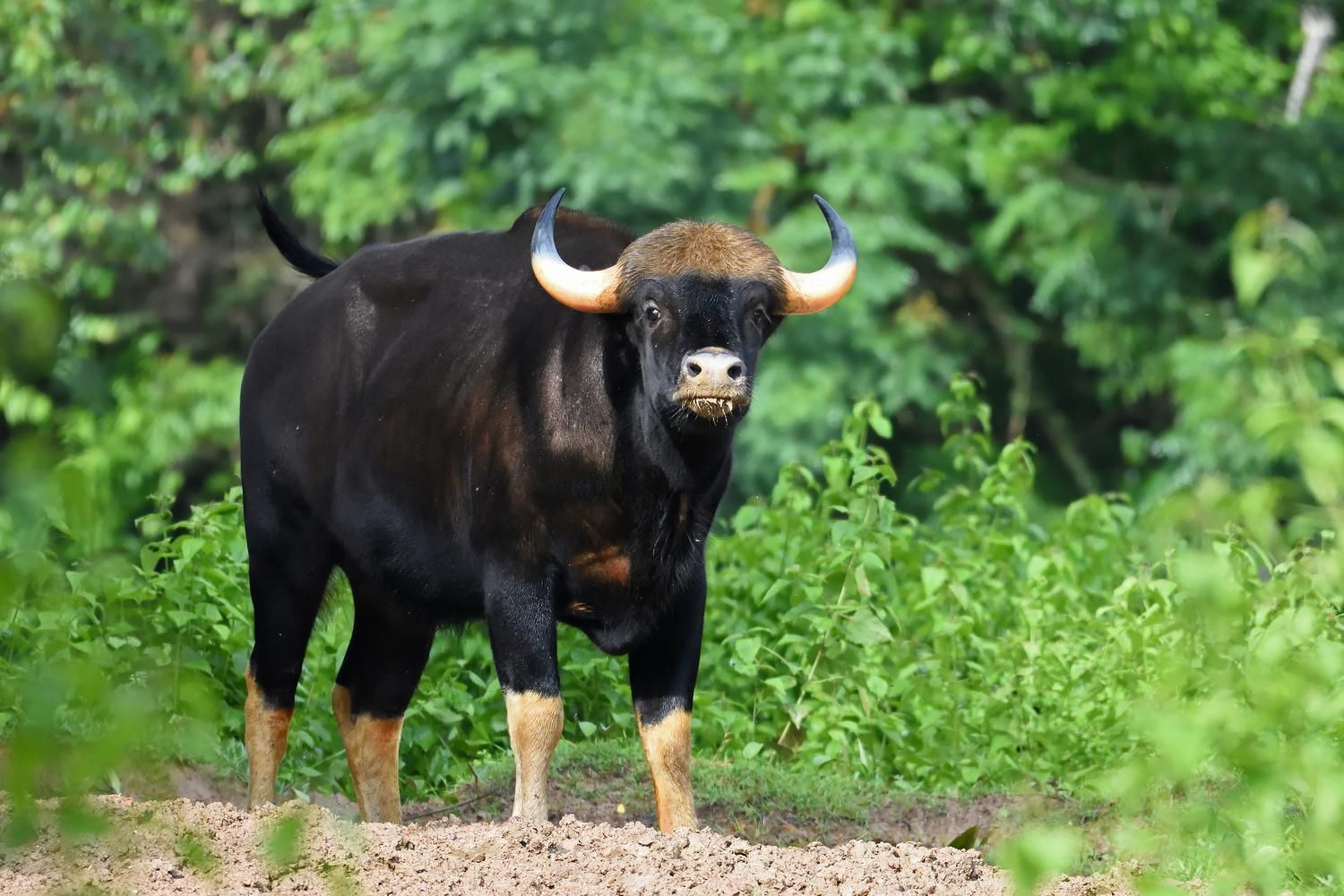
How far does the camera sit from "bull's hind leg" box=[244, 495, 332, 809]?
6672 mm

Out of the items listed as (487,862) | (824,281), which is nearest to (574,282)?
(824,281)

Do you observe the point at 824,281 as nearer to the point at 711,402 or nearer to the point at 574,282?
the point at 574,282

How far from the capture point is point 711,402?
17.8 ft

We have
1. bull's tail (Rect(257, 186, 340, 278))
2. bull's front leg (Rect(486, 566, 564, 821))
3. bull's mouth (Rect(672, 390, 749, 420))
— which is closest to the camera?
bull's mouth (Rect(672, 390, 749, 420))

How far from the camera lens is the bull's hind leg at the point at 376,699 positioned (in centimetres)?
668

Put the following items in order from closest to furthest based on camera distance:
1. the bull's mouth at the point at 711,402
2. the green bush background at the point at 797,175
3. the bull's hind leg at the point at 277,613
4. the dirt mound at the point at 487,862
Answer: the dirt mound at the point at 487,862 → the bull's mouth at the point at 711,402 → the bull's hind leg at the point at 277,613 → the green bush background at the point at 797,175

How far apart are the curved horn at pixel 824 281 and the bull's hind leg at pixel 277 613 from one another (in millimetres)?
1859

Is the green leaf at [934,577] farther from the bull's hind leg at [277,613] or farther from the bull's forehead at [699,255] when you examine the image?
the bull's hind leg at [277,613]

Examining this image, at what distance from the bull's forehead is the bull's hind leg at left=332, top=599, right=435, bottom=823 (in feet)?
5.12

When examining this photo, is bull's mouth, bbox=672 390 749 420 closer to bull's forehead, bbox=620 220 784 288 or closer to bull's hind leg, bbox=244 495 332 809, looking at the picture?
bull's forehead, bbox=620 220 784 288

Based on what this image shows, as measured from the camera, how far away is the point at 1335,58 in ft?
64.7

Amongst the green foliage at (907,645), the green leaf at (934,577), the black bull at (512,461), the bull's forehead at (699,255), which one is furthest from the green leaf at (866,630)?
the bull's forehead at (699,255)

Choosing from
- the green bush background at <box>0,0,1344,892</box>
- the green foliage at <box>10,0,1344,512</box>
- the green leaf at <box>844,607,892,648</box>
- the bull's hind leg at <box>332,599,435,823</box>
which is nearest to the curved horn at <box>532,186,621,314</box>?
the bull's hind leg at <box>332,599,435,823</box>

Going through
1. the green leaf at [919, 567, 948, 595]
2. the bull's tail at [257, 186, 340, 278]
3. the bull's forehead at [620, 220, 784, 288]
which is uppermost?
the bull's forehead at [620, 220, 784, 288]
